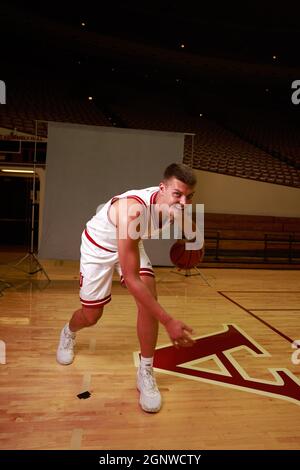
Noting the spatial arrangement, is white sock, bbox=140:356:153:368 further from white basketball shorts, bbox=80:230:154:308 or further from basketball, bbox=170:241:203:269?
basketball, bbox=170:241:203:269

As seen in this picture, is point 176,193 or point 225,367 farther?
point 225,367

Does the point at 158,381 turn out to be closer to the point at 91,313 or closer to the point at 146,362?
the point at 146,362

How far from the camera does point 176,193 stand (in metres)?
1.90

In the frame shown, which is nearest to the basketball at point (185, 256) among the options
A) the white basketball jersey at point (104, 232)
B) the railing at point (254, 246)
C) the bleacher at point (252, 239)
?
the white basketball jersey at point (104, 232)

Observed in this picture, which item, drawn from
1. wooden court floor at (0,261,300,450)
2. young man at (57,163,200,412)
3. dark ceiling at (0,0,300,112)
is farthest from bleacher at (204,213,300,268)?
dark ceiling at (0,0,300,112)

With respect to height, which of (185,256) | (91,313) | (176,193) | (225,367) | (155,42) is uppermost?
(155,42)

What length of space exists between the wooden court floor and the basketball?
0.61 m

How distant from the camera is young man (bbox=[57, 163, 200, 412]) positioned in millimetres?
1731

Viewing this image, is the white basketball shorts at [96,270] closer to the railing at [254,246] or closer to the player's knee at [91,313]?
the player's knee at [91,313]

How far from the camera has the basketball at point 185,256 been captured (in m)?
3.46

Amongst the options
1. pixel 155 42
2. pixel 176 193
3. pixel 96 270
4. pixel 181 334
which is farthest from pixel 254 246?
pixel 155 42

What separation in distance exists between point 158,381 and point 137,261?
42.3 inches
